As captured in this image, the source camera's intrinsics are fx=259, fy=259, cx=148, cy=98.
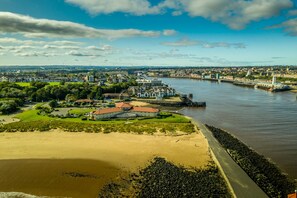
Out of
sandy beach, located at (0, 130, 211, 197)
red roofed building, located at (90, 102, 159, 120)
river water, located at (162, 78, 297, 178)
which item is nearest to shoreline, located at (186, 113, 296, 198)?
sandy beach, located at (0, 130, 211, 197)

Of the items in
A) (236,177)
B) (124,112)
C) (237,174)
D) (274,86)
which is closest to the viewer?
(236,177)

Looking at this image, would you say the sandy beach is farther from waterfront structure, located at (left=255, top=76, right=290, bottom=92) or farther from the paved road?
waterfront structure, located at (left=255, top=76, right=290, bottom=92)

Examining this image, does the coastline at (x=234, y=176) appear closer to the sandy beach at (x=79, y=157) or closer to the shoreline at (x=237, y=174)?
the shoreline at (x=237, y=174)

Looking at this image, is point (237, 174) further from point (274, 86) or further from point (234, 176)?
point (274, 86)

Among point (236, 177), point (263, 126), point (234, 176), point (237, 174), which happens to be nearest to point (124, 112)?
point (263, 126)

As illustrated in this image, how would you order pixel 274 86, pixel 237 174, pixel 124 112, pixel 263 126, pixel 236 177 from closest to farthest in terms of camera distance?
pixel 236 177, pixel 237 174, pixel 263 126, pixel 124 112, pixel 274 86
